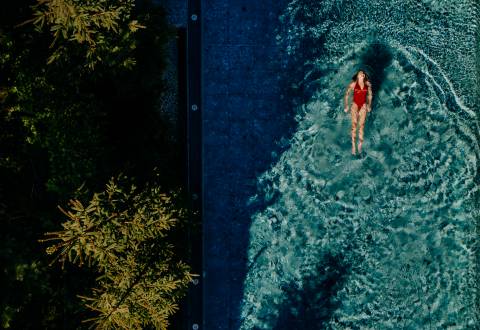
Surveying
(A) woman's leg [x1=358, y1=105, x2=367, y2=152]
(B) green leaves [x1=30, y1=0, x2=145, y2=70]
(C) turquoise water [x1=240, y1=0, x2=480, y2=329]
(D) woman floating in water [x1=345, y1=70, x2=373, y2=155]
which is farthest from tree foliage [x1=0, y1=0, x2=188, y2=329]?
(A) woman's leg [x1=358, y1=105, x2=367, y2=152]

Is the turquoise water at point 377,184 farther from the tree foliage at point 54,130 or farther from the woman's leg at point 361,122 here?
the tree foliage at point 54,130

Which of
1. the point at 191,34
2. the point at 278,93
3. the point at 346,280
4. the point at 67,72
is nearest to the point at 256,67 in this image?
the point at 278,93

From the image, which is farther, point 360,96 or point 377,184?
point 377,184

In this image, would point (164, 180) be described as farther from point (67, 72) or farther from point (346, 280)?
point (346, 280)

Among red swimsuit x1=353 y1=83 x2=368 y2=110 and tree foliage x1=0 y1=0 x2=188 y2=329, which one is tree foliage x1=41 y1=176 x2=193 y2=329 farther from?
red swimsuit x1=353 y1=83 x2=368 y2=110

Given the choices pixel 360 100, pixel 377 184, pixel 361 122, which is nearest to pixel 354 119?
pixel 361 122

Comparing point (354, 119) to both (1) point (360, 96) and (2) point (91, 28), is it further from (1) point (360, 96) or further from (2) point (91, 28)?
(2) point (91, 28)
